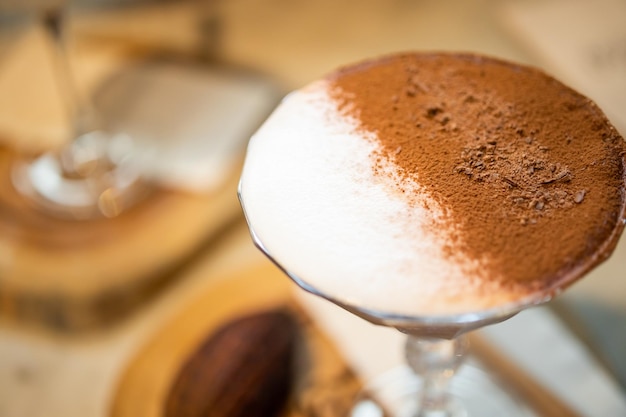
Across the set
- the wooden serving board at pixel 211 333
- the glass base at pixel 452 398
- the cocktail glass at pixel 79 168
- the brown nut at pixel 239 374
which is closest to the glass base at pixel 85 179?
the cocktail glass at pixel 79 168

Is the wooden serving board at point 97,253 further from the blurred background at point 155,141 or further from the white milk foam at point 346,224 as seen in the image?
the white milk foam at point 346,224

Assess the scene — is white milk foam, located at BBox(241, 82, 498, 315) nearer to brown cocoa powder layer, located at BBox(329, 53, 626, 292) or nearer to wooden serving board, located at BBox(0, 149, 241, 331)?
brown cocoa powder layer, located at BBox(329, 53, 626, 292)

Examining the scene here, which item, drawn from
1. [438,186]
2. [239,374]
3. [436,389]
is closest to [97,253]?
[239,374]

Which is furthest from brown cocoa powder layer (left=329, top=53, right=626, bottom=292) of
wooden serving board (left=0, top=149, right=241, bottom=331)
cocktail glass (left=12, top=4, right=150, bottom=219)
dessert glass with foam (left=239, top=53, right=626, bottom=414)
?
cocktail glass (left=12, top=4, right=150, bottom=219)

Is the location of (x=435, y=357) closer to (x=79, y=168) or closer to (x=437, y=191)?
(x=437, y=191)

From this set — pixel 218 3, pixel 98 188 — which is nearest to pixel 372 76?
pixel 98 188

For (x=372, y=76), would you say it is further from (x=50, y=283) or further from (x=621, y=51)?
(x=621, y=51)
